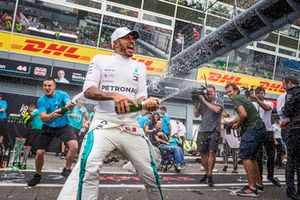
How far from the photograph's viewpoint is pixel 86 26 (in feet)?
56.4

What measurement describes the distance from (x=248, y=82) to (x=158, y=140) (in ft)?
50.2

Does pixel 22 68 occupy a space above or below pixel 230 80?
below

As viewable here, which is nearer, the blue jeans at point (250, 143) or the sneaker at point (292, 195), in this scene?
the sneaker at point (292, 195)

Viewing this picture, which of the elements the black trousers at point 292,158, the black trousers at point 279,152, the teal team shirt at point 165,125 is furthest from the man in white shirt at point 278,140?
the black trousers at point 292,158

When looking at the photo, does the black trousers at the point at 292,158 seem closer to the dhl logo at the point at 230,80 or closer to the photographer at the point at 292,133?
the photographer at the point at 292,133

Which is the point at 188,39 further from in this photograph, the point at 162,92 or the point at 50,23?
the point at 50,23

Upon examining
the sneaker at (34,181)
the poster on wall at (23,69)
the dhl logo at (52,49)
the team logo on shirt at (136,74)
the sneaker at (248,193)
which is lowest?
the sneaker at (34,181)

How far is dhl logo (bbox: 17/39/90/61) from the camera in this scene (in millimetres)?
15680

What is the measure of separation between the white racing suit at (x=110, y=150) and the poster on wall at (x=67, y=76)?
44.7 ft

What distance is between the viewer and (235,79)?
2088 centimetres

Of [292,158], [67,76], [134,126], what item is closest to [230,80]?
[67,76]

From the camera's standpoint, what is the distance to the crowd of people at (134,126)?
8.57ft

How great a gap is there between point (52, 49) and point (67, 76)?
1782 mm

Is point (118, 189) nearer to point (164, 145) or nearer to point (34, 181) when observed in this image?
point (34, 181)
